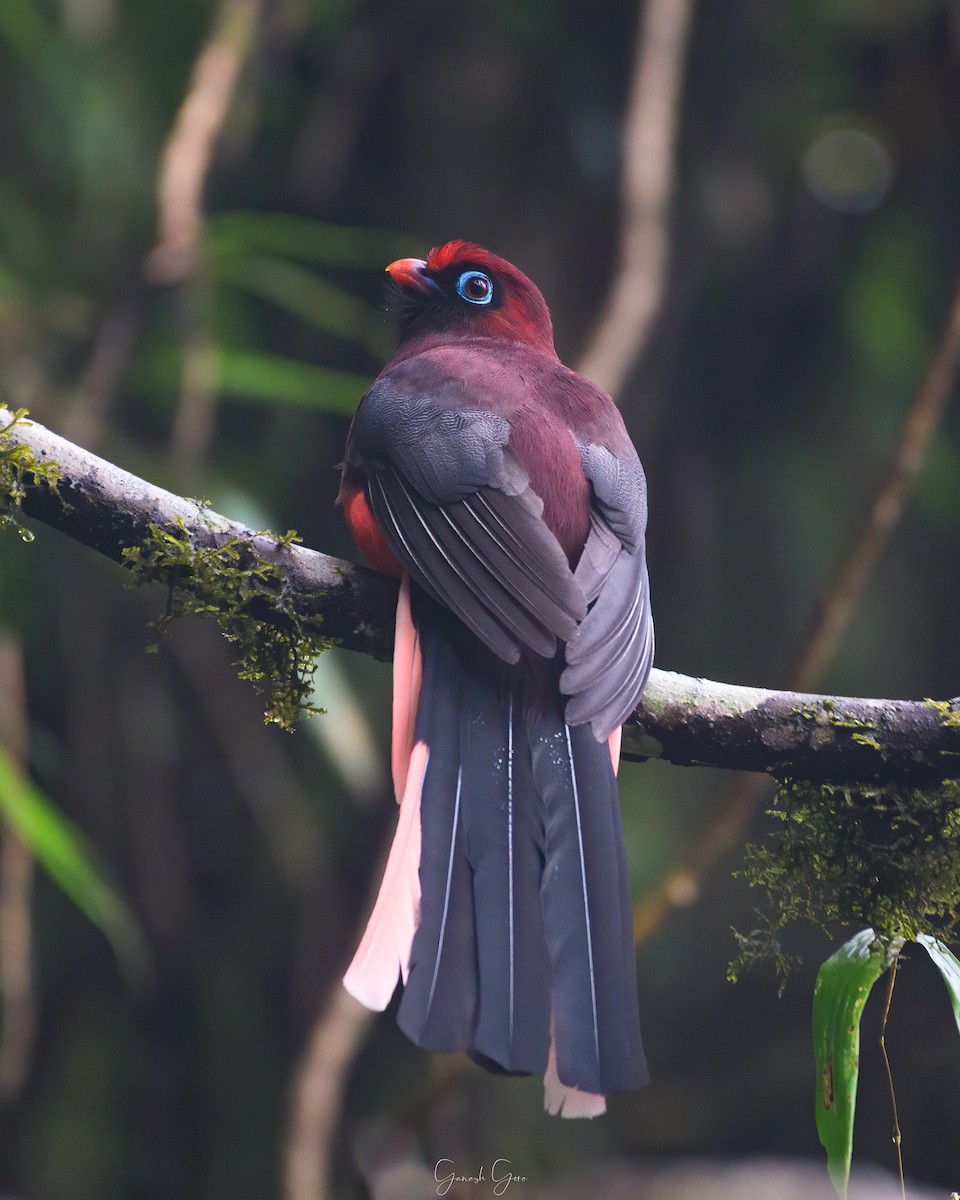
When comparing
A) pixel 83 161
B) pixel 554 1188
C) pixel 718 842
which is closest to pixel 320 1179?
pixel 554 1188

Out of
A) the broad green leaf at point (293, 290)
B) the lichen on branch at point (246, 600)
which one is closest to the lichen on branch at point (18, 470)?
the lichen on branch at point (246, 600)

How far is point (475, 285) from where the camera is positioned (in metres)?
3.18

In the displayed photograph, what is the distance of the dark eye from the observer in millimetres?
3174

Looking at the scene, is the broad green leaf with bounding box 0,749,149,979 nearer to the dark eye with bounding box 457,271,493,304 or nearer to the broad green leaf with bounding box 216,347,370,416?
the broad green leaf with bounding box 216,347,370,416

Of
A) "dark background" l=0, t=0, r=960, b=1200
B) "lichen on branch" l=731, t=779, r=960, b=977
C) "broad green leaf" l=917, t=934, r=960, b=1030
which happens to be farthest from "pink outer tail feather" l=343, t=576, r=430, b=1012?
"dark background" l=0, t=0, r=960, b=1200

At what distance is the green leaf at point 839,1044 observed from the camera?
5.49ft

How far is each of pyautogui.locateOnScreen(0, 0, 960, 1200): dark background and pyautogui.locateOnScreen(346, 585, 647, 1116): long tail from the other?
91.2 inches

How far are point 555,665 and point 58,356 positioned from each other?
2.82 m

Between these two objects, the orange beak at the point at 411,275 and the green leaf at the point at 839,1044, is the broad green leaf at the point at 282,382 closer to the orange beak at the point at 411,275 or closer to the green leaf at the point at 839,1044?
the orange beak at the point at 411,275

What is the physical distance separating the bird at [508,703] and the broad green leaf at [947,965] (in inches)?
17.0

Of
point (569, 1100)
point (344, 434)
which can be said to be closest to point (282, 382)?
point (344, 434)

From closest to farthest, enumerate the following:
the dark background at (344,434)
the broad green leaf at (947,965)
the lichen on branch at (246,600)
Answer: the broad green leaf at (947,965), the lichen on branch at (246,600), the dark background at (344,434)

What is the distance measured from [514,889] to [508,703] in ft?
1.27

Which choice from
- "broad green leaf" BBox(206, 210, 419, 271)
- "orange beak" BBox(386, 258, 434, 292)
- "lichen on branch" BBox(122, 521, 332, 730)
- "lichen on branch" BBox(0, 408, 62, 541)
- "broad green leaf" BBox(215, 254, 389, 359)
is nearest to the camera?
"lichen on branch" BBox(0, 408, 62, 541)
